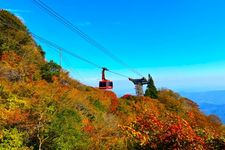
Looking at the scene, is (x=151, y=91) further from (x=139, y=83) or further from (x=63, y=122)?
(x=63, y=122)

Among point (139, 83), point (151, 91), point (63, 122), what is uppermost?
point (139, 83)

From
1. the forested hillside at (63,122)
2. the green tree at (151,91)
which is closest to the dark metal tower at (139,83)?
the green tree at (151,91)

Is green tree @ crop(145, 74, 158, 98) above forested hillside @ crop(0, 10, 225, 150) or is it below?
above

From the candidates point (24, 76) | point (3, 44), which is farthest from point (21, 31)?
point (24, 76)

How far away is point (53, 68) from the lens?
46.8 m

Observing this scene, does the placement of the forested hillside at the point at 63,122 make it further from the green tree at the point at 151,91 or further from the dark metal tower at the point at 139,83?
the green tree at the point at 151,91

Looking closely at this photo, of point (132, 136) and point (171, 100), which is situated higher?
point (171, 100)

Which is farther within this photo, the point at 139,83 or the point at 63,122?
the point at 139,83

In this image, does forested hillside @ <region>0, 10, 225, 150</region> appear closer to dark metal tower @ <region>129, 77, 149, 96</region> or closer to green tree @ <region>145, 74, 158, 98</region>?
dark metal tower @ <region>129, 77, 149, 96</region>

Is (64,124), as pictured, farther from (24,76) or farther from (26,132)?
(24,76)

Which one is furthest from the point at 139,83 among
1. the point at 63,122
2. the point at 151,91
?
the point at 63,122

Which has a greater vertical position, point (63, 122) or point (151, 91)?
point (151, 91)

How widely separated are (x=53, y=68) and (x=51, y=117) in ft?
85.3

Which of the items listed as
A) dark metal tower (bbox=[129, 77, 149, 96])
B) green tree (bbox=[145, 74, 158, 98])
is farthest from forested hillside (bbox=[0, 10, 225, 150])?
green tree (bbox=[145, 74, 158, 98])
